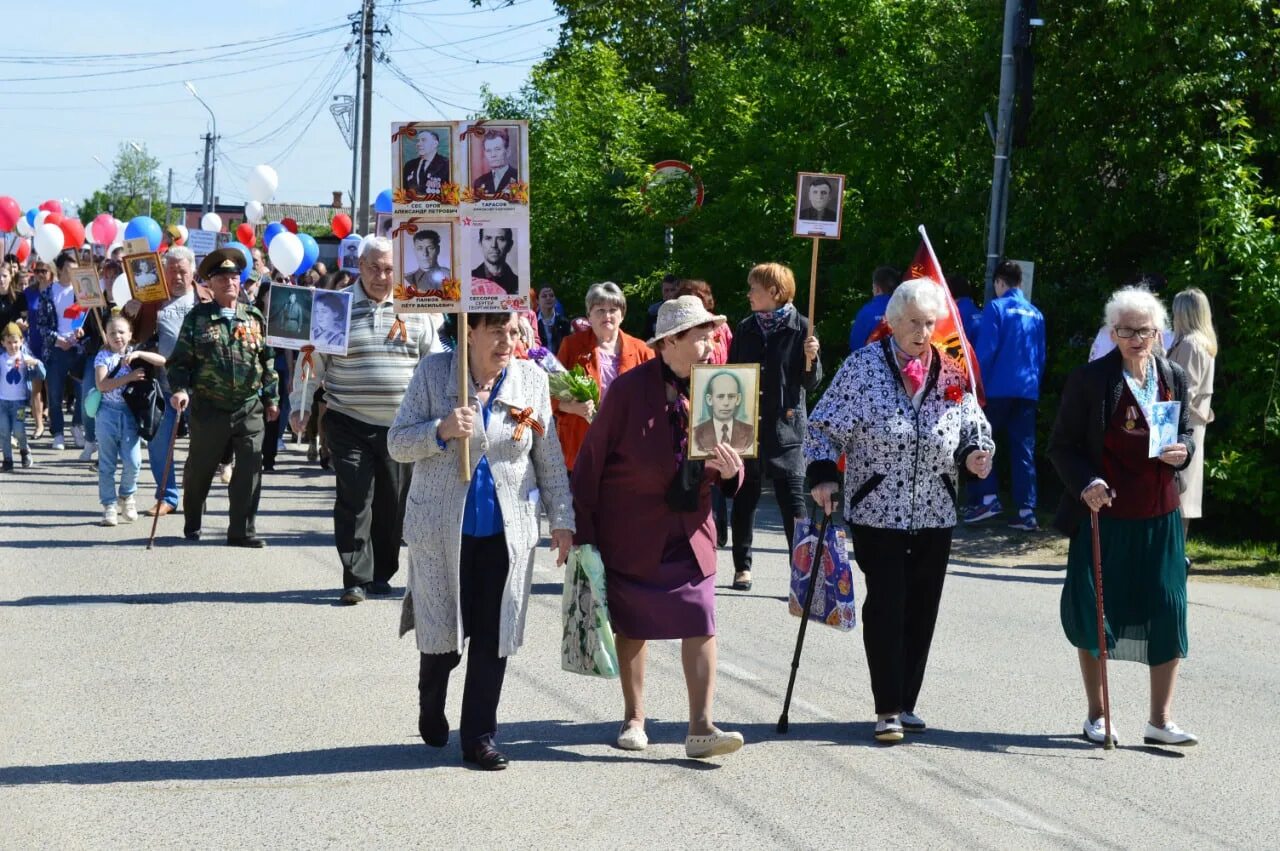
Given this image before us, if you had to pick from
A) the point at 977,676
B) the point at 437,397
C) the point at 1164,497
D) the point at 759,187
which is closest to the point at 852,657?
the point at 977,676

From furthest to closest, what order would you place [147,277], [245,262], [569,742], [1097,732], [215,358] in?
[147,277]
[245,262]
[215,358]
[1097,732]
[569,742]

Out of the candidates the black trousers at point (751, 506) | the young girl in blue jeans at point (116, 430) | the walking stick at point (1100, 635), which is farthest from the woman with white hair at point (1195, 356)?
the young girl in blue jeans at point (116, 430)

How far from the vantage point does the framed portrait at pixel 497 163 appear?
6777 millimetres

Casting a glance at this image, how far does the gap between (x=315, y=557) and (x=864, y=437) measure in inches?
235

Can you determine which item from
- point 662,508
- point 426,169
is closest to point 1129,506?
point 662,508

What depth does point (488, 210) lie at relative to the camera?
688cm

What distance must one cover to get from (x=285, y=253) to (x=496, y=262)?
16655 mm

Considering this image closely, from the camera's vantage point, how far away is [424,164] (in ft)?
22.5

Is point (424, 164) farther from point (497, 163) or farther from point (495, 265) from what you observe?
point (495, 265)

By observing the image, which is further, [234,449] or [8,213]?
[8,213]

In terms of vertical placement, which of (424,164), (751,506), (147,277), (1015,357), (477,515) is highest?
(424,164)

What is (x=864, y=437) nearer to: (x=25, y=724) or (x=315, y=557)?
(x=25, y=724)

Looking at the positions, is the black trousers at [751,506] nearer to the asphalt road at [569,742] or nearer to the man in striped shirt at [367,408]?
the asphalt road at [569,742]

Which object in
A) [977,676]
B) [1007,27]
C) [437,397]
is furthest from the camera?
[1007,27]
